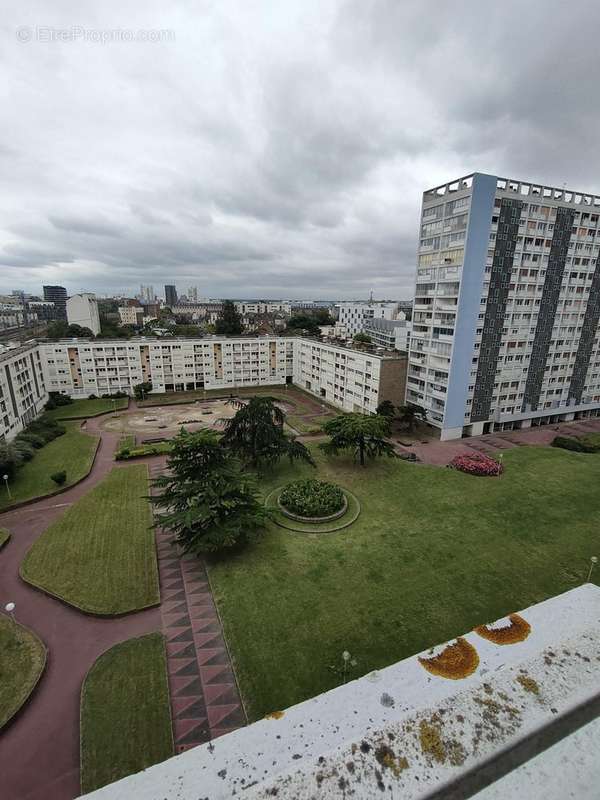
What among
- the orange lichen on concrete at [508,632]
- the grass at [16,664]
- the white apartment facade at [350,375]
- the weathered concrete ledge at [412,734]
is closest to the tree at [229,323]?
the white apartment facade at [350,375]

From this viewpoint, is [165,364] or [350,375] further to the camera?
[165,364]

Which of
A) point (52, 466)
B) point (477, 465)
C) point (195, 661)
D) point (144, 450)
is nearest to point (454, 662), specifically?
point (195, 661)

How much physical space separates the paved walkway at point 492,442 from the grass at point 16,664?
130 feet

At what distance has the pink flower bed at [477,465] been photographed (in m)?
42.8

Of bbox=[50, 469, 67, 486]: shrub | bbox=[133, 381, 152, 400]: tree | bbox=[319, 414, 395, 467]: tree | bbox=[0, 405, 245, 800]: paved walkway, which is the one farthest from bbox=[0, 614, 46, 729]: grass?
bbox=[133, 381, 152, 400]: tree

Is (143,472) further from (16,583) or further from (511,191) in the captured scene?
(511,191)

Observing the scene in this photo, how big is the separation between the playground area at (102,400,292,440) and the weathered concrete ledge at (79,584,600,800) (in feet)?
154

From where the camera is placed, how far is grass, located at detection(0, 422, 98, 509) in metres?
38.4

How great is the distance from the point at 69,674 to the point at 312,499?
20.6 m

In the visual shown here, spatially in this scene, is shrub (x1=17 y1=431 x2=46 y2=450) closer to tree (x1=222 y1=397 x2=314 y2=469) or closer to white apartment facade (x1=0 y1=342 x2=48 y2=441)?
white apartment facade (x1=0 y1=342 x2=48 y2=441)

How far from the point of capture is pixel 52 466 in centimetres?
4444

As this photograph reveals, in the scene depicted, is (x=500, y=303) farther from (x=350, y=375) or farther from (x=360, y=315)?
(x=360, y=315)

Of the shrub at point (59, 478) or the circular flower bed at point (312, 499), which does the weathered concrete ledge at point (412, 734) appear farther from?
the shrub at point (59, 478)

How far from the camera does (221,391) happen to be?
82625 millimetres
